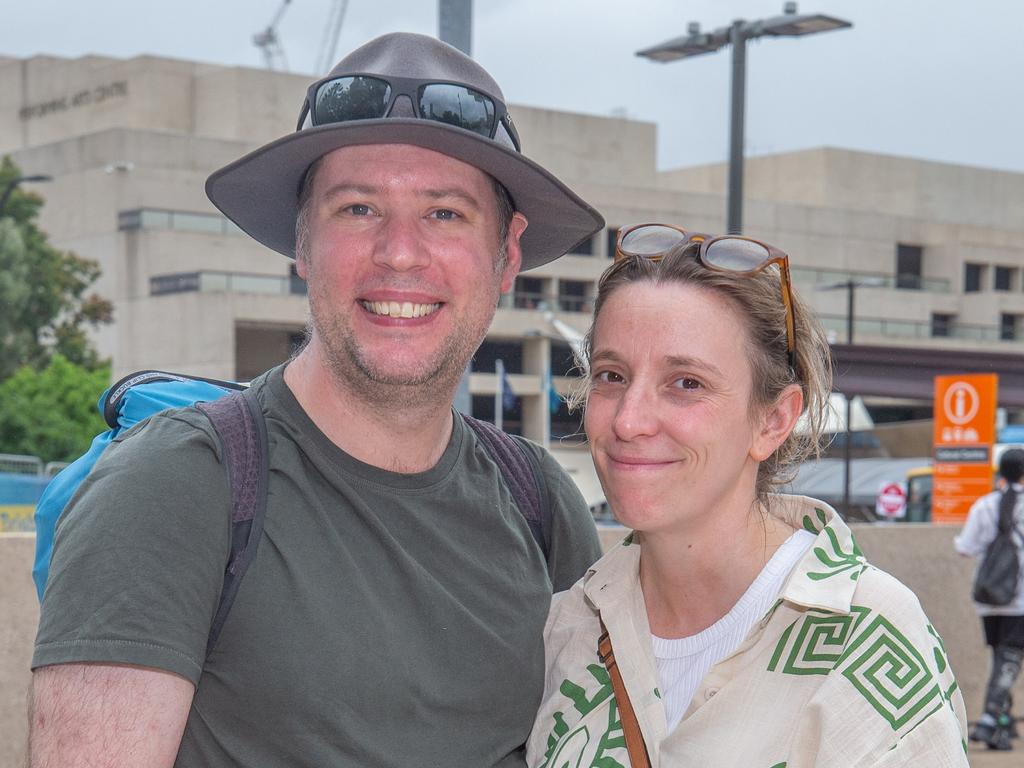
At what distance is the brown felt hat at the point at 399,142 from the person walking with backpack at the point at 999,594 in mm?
7195

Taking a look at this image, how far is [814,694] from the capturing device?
2549 mm

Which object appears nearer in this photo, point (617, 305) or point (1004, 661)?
point (617, 305)

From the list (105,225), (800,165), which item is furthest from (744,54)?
(800,165)

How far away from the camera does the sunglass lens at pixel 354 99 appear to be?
2.88 m

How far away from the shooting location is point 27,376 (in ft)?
131

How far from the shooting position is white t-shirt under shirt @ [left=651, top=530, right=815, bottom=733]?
2793 mm

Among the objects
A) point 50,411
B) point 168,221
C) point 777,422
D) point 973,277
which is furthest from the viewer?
point 973,277

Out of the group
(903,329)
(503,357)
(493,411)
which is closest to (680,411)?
(503,357)

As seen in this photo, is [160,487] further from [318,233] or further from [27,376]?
[27,376]

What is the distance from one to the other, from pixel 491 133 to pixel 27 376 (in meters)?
39.3

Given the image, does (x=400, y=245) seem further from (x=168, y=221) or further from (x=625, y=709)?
(x=168, y=221)

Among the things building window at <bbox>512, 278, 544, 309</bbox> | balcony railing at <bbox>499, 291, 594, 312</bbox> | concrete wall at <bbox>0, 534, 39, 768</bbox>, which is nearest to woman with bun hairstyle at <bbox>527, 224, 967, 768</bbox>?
concrete wall at <bbox>0, 534, 39, 768</bbox>

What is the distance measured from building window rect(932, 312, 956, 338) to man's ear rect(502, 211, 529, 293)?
2844 inches

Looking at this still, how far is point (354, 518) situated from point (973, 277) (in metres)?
79.5
